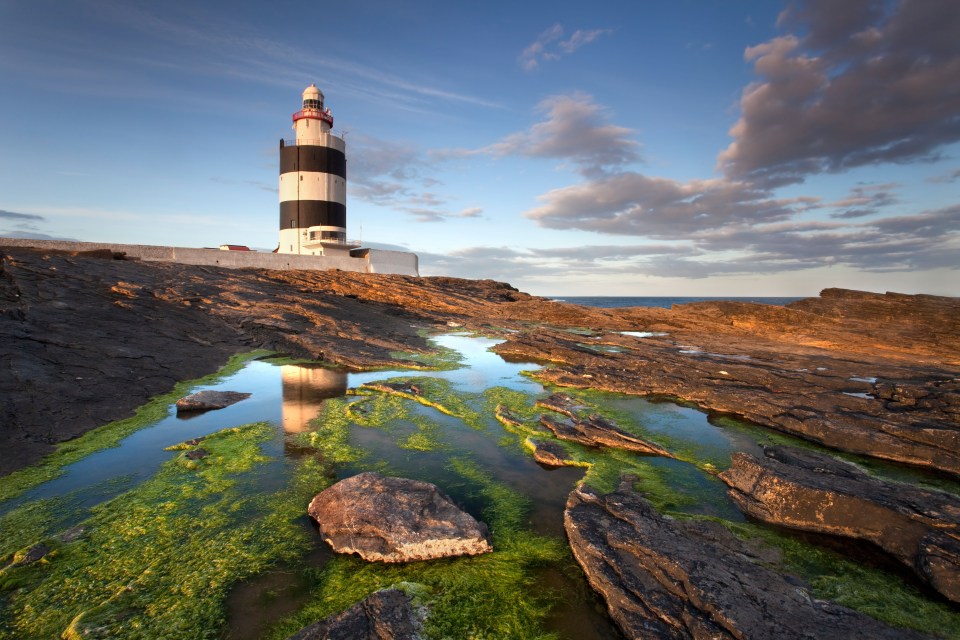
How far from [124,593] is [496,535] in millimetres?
4955

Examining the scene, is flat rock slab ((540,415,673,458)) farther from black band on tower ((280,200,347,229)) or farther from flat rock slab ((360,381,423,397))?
black band on tower ((280,200,347,229))

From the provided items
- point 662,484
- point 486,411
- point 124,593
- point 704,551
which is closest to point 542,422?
point 486,411

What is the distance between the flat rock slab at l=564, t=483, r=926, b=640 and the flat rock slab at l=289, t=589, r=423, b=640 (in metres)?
2.45

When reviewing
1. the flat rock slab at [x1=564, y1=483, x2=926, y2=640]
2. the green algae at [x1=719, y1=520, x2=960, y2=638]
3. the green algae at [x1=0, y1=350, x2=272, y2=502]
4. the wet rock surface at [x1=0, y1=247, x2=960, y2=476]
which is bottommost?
the green algae at [x1=0, y1=350, x2=272, y2=502]

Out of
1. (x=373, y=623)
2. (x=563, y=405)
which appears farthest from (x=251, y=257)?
(x=373, y=623)

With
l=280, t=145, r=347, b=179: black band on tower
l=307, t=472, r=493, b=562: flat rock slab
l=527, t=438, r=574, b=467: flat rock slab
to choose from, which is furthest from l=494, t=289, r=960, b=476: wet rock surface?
l=280, t=145, r=347, b=179: black band on tower

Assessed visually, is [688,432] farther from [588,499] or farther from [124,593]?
[124,593]

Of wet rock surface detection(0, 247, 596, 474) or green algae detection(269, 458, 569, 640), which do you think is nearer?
green algae detection(269, 458, 569, 640)

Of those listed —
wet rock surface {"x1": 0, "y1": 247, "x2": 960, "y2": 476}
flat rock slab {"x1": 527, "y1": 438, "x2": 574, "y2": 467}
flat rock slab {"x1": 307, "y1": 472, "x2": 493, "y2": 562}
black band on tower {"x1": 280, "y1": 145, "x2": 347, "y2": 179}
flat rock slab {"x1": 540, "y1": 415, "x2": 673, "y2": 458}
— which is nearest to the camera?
flat rock slab {"x1": 307, "y1": 472, "x2": 493, "y2": 562}

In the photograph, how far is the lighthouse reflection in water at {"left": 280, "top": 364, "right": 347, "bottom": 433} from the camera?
38.4 ft

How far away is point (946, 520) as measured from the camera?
255 inches

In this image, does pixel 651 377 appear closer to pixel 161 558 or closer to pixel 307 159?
pixel 161 558

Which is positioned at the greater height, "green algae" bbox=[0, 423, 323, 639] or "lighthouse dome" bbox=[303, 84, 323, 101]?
"lighthouse dome" bbox=[303, 84, 323, 101]

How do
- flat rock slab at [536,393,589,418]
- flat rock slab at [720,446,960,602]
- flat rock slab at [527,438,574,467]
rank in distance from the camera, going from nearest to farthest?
flat rock slab at [720,446,960,602] → flat rock slab at [527,438,574,467] → flat rock slab at [536,393,589,418]
